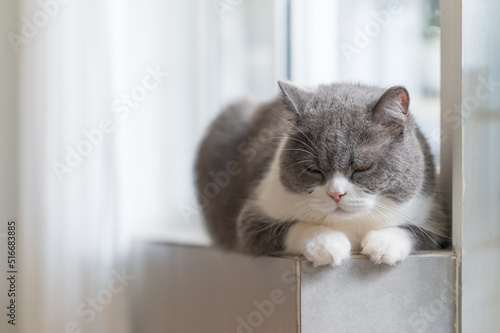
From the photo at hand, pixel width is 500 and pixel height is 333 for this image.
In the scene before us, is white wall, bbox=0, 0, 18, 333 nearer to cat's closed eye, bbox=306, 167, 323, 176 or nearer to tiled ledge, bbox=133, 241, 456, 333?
tiled ledge, bbox=133, 241, 456, 333

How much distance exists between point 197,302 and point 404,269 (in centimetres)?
78

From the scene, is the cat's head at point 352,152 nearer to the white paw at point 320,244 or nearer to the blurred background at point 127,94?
the white paw at point 320,244

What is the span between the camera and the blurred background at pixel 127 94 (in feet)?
5.08

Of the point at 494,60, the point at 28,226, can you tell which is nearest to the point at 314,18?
the point at 494,60

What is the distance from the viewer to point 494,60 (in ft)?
4.42

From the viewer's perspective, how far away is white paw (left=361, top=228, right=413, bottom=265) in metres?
1.24
